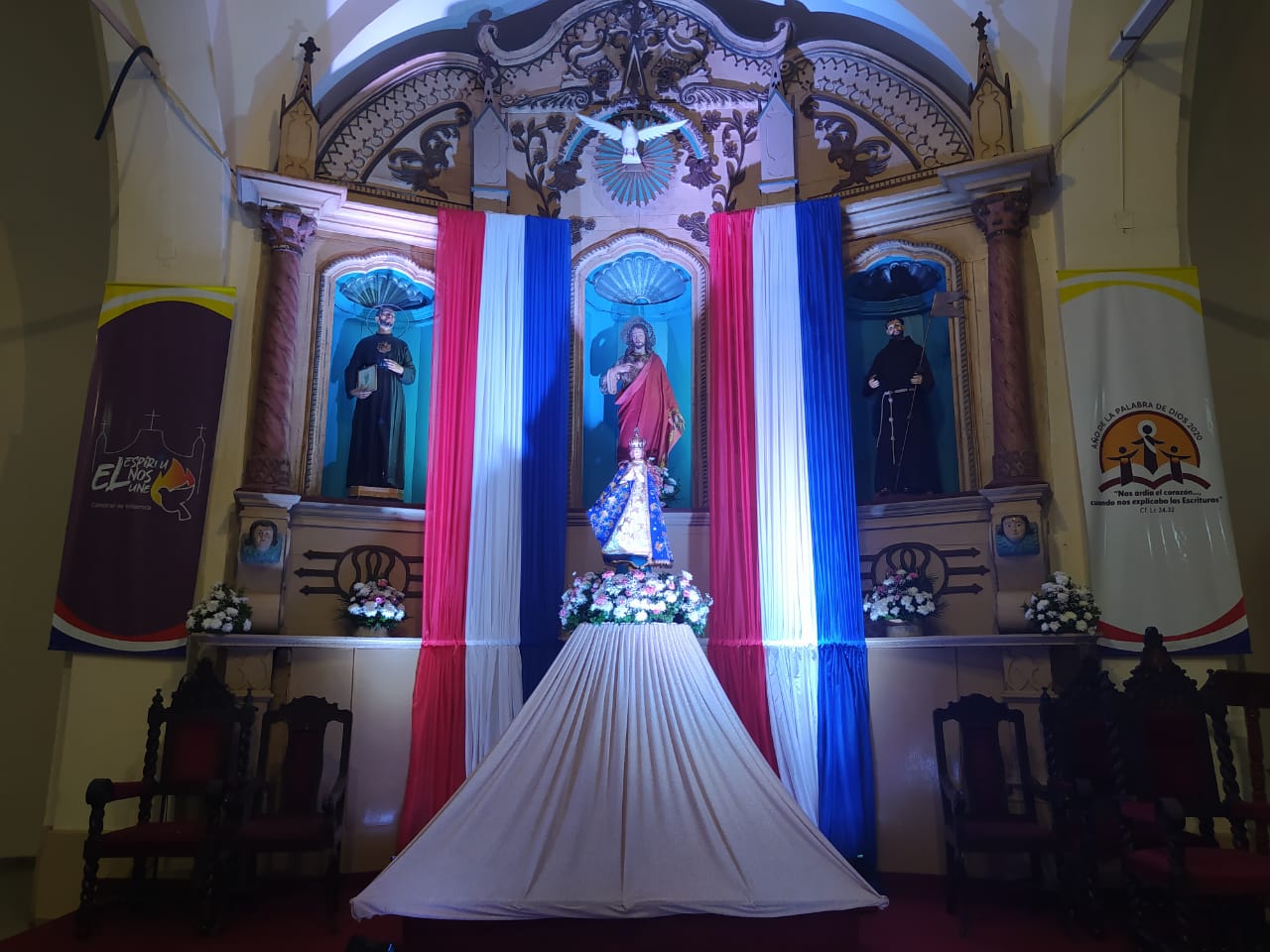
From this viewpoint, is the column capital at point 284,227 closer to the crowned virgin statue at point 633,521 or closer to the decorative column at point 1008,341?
the crowned virgin statue at point 633,521

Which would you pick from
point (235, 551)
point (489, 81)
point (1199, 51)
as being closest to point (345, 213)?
point (489, 81)

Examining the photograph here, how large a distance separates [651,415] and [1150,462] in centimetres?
368

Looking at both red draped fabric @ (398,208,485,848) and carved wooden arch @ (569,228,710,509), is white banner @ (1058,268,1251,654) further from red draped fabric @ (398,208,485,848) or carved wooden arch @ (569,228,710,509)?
red draped fabric @ (398,208,485,848)

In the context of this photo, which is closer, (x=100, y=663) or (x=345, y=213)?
(x=100, y=663)

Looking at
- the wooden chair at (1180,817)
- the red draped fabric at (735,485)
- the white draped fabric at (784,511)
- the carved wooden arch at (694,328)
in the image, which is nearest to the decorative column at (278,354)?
the carved wooden arch at (694,328)

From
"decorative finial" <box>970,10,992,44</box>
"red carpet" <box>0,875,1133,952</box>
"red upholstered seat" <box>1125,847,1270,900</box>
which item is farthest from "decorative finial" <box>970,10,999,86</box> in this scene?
"red carpet" <box>0,875,1133,952</box>

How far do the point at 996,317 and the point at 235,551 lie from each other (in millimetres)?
6018

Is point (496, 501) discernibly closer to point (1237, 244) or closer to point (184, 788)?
point (184, 788)

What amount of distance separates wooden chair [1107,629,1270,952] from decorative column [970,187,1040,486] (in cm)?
166

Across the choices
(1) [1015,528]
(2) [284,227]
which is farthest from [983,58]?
(2) [284,227]

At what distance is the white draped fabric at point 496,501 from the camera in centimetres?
726

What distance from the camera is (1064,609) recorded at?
20.9ft

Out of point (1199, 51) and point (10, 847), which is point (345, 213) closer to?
point (10, 847)

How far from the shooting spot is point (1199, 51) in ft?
23.0
